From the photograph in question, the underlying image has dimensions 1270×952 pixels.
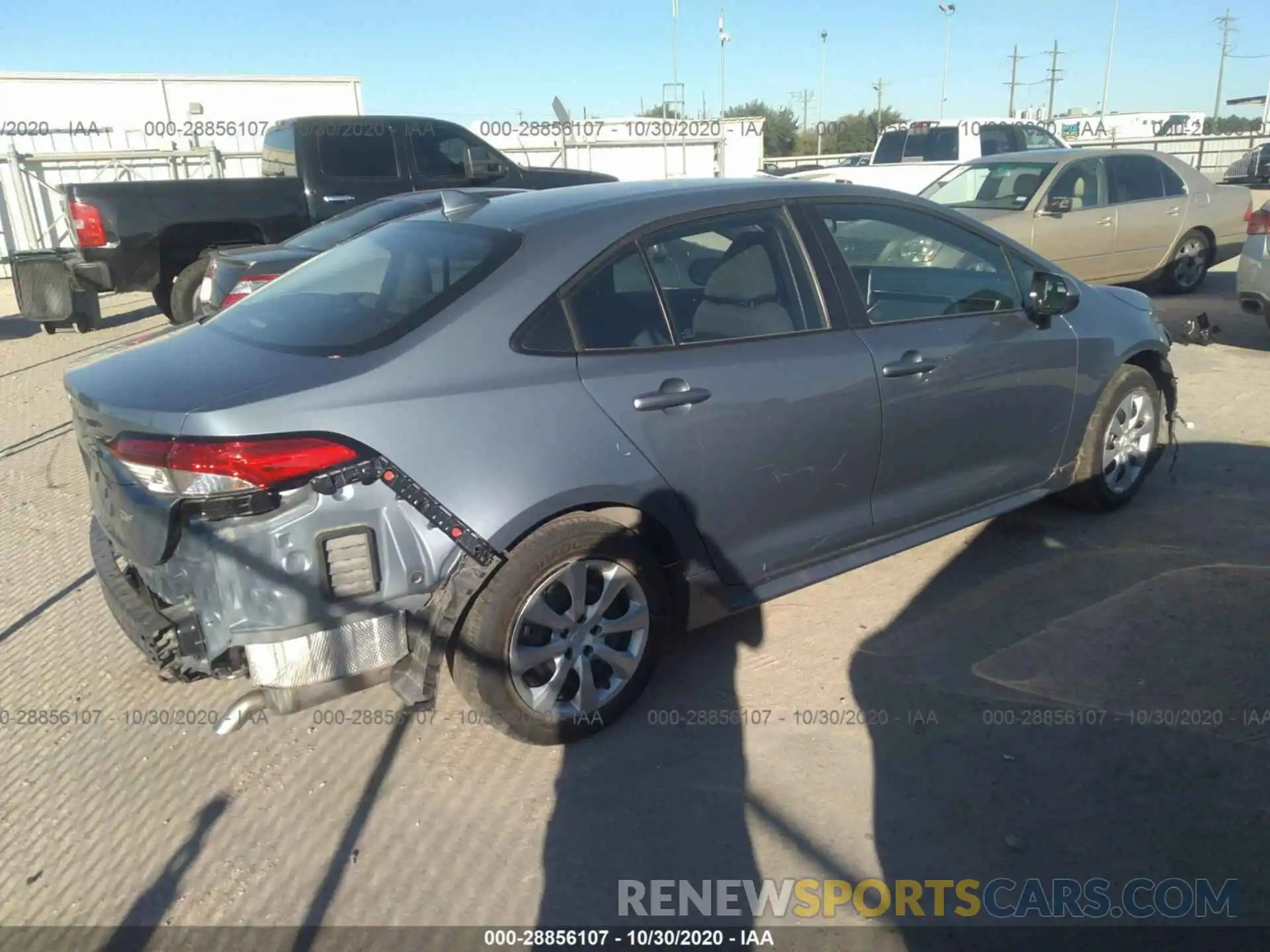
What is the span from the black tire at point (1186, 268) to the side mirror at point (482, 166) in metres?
7.64

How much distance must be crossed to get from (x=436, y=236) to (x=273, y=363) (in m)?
0.89

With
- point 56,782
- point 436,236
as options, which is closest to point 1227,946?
point 436,236

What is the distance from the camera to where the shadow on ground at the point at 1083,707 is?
272 cm

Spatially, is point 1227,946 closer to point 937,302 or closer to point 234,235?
point 937,302

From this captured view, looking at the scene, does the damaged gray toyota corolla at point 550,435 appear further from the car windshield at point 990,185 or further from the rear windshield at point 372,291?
the car windshield at point 990,185

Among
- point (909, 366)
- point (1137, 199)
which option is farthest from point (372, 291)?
point (1137, 199)

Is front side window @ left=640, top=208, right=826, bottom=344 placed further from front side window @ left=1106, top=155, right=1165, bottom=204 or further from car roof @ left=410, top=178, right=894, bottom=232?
front side window @ left=1106, top=155, right=1165, bottom=204

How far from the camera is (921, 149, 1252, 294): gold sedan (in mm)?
10016

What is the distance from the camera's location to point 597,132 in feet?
72.8

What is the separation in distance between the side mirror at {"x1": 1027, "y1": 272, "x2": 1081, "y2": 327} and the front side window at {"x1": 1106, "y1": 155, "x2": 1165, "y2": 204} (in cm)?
732

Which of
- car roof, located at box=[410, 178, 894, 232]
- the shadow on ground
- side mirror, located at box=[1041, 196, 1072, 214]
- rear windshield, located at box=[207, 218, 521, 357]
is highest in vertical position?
car roof, located at box=[410, 178, 894, 232]

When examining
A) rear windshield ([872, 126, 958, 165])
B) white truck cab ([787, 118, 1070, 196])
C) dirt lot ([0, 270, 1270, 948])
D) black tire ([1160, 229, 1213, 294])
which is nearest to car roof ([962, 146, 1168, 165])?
black tire ([1160, 229, 1213, 294])

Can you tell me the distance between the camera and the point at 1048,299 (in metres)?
4.13

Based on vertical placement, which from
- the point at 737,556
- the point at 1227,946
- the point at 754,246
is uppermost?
the point at 754,246
